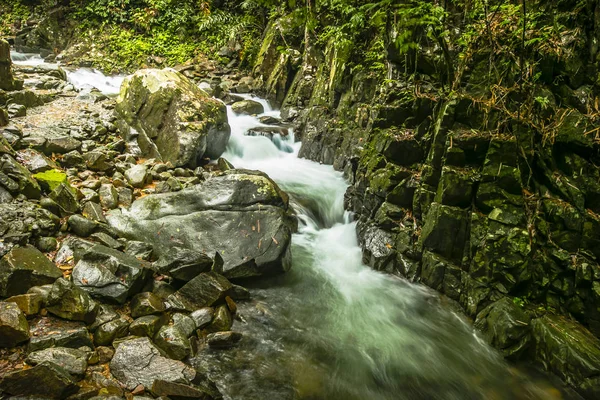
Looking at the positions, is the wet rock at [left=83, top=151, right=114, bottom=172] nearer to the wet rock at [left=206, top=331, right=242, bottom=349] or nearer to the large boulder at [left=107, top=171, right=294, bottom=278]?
the large boulder at [left=107, top=171, right=294, bottom=278]

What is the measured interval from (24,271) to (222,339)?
6.97 feet

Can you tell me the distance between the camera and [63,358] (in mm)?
2945

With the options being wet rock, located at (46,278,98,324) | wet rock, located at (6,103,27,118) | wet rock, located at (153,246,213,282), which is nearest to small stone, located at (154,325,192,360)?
wet rock, located at (46,278,98,324)

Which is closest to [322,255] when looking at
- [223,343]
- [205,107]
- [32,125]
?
[223,343]

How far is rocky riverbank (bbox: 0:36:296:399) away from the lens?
3035mm

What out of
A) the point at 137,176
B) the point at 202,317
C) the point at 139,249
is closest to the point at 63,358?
the point at 202,317

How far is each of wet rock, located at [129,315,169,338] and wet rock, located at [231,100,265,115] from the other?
32.8 feet

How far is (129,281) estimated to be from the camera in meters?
3.92

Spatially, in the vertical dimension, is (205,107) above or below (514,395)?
above

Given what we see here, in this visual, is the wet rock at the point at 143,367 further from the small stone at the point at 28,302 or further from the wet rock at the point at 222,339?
the small stone at the point at 28,302

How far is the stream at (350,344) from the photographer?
12.3ft

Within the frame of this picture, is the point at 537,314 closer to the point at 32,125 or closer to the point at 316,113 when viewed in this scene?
the point at 316,113

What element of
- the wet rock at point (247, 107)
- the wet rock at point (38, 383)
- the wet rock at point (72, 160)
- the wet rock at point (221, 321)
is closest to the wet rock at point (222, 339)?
the wet rock at point (221, 321)

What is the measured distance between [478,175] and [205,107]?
20.9ft
